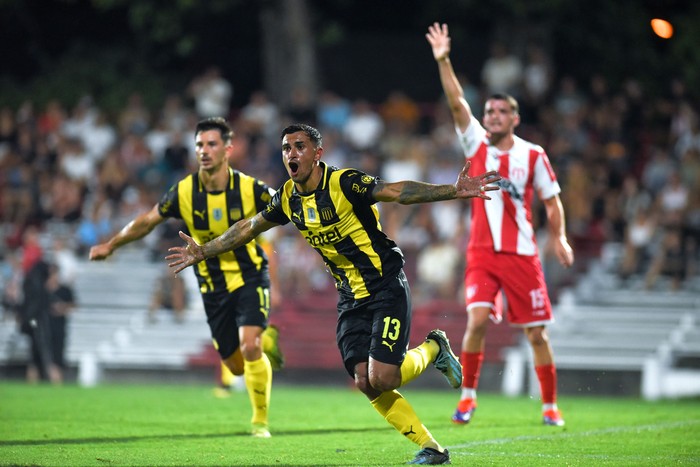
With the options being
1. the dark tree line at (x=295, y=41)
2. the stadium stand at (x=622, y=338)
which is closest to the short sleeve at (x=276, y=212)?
the stadium stand at (x=622, y=338)

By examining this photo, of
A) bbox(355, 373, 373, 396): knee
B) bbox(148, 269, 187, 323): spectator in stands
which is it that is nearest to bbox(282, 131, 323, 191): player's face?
bbox(355, 373, 373, 396): knee

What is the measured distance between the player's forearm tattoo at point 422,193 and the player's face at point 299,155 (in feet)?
2.44

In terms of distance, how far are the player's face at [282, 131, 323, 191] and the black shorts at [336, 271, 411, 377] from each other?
97cm

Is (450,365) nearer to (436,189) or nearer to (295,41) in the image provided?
(436,189)

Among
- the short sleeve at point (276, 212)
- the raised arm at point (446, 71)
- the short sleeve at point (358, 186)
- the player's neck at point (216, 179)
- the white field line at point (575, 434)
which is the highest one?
the raised arm at point (446, 71)

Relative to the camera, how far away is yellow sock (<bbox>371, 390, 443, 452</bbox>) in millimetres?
8250

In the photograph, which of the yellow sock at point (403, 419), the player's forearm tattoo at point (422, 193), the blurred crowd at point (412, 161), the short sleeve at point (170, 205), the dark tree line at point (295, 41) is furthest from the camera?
the dark tree line at point (295, 41)

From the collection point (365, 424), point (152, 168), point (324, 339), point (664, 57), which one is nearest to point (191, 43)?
point (152, 168)

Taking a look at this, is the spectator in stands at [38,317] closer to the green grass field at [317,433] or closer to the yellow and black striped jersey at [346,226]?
the green grass field at [317,433]

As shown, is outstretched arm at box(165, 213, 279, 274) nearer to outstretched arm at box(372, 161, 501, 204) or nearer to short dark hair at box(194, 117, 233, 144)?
outstretched arm at box(372, 161, 501, 204)

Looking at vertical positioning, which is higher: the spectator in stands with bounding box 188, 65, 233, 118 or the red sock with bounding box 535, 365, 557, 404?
the spectator in stands with bounding box 188, 65, 233, 118

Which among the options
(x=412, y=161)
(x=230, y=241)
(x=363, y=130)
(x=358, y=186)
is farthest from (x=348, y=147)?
(x=358, y=186)

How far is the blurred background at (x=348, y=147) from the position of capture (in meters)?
18.5

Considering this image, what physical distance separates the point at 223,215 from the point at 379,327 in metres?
2.66
